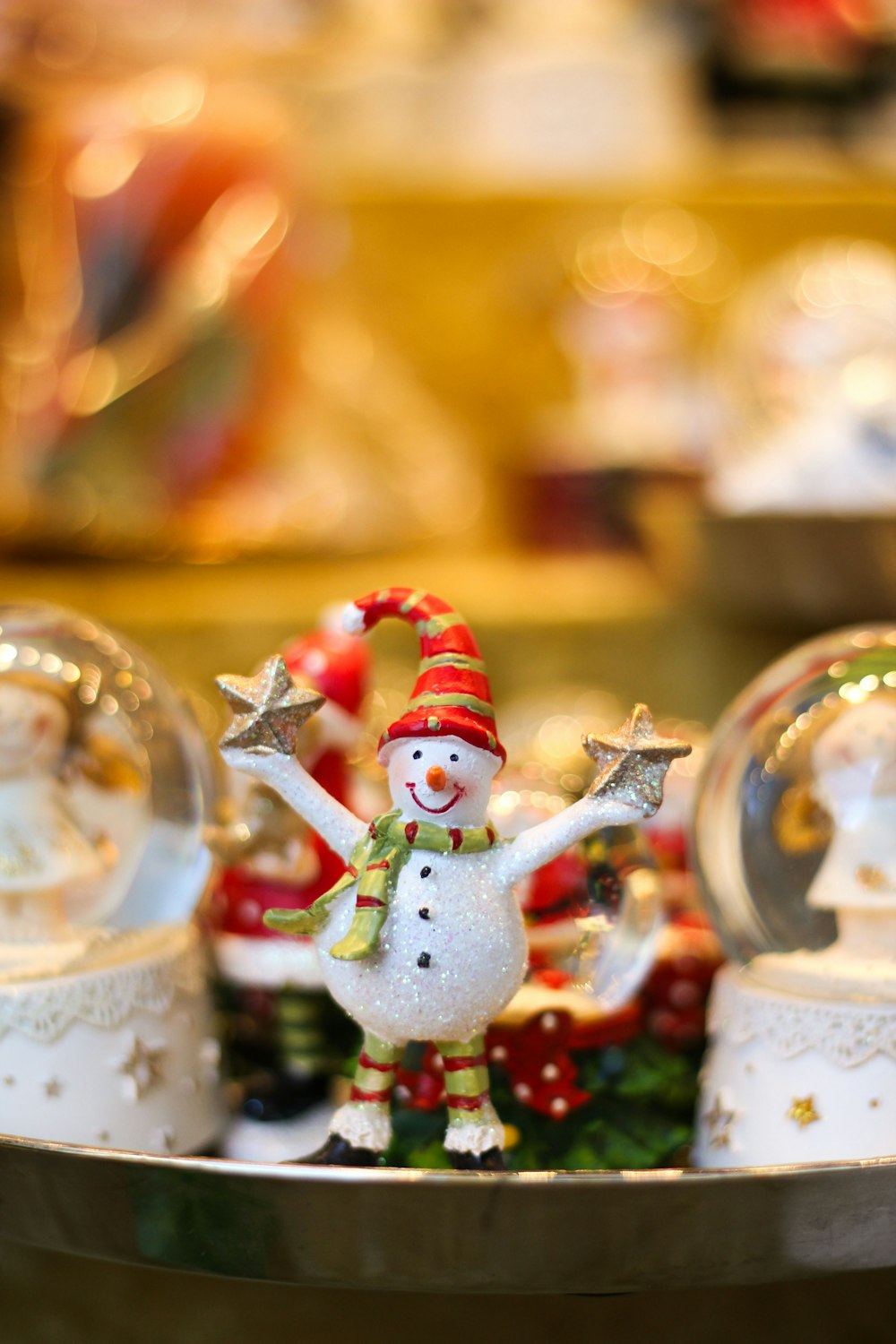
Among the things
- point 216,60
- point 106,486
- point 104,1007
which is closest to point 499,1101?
point 104,1007

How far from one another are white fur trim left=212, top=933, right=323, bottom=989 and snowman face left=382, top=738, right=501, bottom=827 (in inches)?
6.8

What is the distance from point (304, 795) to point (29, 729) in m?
0.15

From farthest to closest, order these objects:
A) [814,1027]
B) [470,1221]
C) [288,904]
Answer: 1. [288,904]
2. [814,1027]
3. [470,1221]

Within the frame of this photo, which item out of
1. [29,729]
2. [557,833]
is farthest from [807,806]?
[29,729]

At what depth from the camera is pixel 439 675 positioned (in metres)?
0.54

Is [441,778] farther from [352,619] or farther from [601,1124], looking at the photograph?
[601,1124]

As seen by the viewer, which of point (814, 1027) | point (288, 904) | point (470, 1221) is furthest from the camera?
point (288, 904)

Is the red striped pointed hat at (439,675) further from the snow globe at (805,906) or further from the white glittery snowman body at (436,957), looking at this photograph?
the snow globe at (805,906)

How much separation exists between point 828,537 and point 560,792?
37 cm

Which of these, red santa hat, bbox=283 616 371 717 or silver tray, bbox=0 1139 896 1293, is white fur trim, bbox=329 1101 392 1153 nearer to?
silver tray, bbox=0 1139 896 1293

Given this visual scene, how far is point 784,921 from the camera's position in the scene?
24.6 inches

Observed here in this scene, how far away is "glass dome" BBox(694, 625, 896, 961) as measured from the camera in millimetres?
602

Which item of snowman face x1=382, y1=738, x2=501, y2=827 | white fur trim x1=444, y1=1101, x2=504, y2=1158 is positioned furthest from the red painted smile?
white fur trim x1=444, y1=1101, x2=504, y2=1158

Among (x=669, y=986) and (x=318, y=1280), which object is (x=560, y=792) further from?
(x=318, y=1280)
